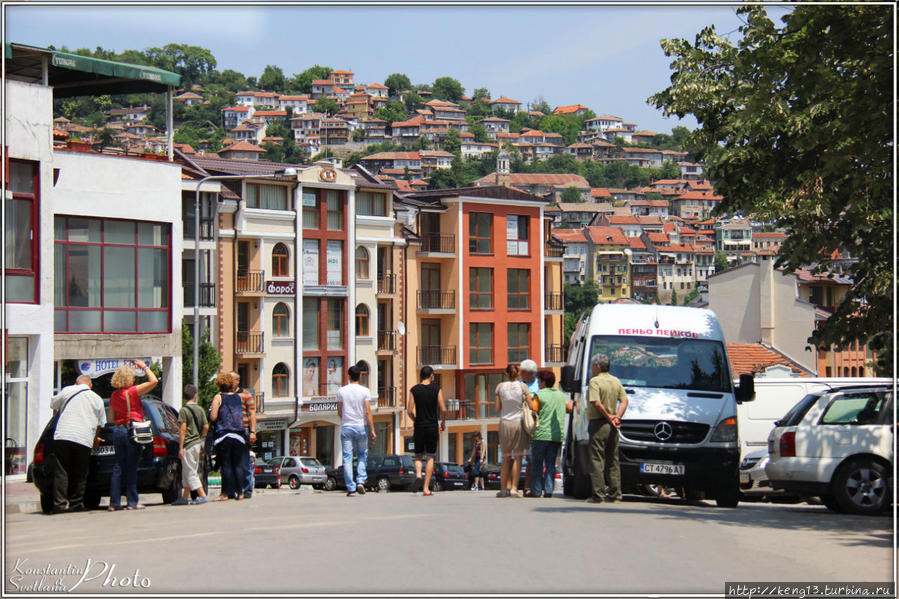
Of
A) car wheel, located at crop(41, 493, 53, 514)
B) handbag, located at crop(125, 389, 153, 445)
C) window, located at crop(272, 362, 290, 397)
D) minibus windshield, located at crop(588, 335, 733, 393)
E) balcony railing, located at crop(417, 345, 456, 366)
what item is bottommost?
window, located at crop(272, 362, 290, 397)

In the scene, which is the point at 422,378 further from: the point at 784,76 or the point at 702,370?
the point at 784,76

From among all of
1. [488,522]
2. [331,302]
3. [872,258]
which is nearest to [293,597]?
[488,522]

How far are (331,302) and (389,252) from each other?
5002 mm

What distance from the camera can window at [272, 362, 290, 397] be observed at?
61.9 m

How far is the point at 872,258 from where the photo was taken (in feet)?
57.9

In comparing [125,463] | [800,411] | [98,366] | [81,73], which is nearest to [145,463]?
[125,463]

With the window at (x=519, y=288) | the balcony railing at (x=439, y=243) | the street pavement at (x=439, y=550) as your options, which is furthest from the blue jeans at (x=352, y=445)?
the window at (x=519, y=288)

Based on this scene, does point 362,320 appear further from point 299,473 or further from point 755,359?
point 755,359

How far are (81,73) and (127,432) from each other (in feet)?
62.9

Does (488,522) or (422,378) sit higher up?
(422,378)

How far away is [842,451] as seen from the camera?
15602 mm

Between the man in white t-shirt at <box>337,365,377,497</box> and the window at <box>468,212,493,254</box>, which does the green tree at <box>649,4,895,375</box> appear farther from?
the window at <box>468,212,493,254</box>

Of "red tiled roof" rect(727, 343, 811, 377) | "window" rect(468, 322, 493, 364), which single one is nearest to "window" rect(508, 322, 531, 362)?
"window" rect(468, 322, 493, 364)

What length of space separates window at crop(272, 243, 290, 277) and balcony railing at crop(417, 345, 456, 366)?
34.9 feet
